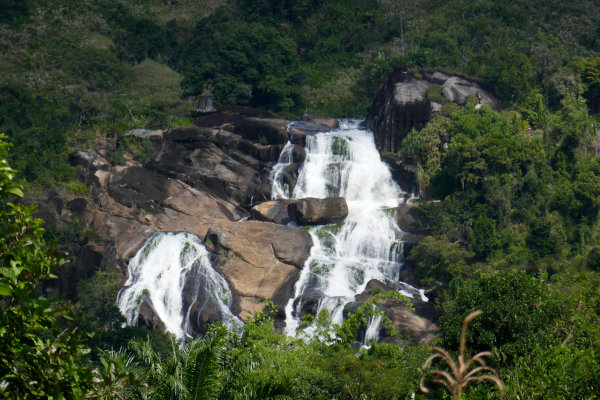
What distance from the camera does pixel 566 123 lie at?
4294cm

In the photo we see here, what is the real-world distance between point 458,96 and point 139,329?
2581 centimetres

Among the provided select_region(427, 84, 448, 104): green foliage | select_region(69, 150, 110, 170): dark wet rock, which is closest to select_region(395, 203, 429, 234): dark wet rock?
select_region(427, 84, 448, 104): green foliage

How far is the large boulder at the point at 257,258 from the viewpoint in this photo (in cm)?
3466

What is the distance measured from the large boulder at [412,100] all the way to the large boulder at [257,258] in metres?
11.4

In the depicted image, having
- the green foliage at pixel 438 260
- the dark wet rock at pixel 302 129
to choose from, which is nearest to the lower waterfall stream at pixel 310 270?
the green foliage at pixel 438 260

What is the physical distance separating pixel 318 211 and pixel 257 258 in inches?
207

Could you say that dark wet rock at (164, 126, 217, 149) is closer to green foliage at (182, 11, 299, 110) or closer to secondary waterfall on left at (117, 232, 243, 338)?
green foliage at (182, 11, 299, 110)

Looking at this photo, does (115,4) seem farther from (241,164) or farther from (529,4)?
(529,4)

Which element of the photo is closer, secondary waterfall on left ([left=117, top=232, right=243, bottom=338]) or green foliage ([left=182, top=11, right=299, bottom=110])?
secondary waterfall on left ([left=117, top=232, right=243, bottom=338])

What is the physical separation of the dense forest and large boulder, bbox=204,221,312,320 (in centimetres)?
393

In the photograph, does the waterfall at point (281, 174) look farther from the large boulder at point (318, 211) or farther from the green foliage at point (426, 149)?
the green foliage at point (426, 149)

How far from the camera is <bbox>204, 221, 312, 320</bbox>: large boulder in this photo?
114 feet

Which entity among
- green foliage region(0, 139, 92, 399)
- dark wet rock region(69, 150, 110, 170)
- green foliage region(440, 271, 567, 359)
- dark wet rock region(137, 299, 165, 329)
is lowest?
dark wet rock region(137, 299, 165, 329)


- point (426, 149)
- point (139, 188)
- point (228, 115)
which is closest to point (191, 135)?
point (228, 115)
